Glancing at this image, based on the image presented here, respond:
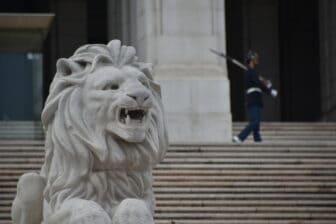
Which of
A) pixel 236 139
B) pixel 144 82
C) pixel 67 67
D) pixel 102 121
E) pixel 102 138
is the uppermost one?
pixel 67 67

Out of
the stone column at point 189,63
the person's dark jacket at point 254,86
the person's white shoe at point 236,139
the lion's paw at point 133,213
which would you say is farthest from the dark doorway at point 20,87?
the lion's paw at point 133,213

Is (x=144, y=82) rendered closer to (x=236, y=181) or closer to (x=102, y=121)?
(x=102, y=121)

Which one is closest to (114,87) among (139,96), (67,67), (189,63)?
(139,96)

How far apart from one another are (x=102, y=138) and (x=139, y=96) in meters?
0.50

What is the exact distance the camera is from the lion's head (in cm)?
1631

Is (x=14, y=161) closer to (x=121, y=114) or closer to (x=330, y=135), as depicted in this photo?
(x=330, y=135)

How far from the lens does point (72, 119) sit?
16469 mm

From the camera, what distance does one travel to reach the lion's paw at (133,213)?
15.8 m

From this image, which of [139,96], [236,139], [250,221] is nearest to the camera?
[139,96]

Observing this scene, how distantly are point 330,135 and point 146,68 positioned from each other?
2025cm

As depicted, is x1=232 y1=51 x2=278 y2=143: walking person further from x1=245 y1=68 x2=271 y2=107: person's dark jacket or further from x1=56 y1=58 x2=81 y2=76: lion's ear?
x1=56 y1=58 x2=81 y2=76: lion's ear

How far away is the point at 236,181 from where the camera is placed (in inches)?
1190

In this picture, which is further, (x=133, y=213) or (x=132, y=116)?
(x=132, y=116)

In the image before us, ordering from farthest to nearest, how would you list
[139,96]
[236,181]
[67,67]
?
[236,181] → [67,67] → [139,96]
